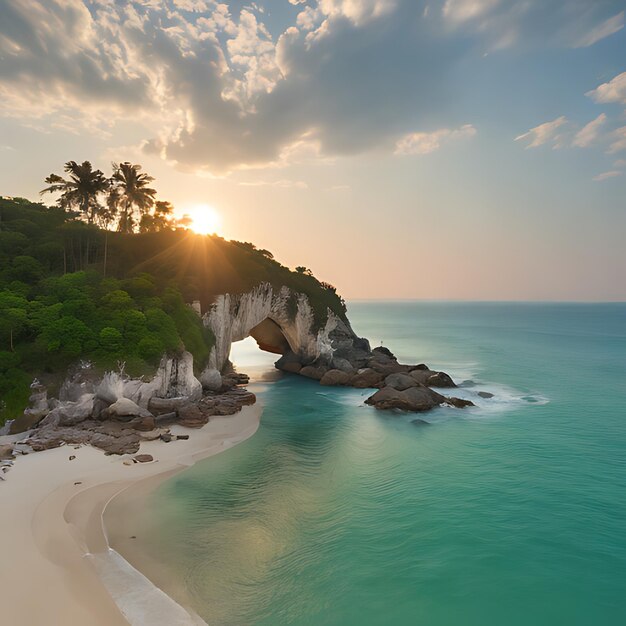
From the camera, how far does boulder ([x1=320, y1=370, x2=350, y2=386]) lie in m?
39.1

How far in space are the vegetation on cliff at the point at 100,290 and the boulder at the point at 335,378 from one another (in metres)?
8.40

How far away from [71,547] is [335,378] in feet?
97.6

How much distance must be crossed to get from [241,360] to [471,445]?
128 ft

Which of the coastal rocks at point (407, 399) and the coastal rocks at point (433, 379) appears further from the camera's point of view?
the coastal rocks at point (433, 379)

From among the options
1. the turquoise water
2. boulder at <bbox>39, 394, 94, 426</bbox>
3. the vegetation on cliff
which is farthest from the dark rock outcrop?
boulder at <bbox>39, 394, 94, 426</bbox>

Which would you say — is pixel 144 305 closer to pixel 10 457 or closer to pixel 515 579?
pixel 10 457

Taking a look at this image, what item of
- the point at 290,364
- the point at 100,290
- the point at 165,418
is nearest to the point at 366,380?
the point at 290,364

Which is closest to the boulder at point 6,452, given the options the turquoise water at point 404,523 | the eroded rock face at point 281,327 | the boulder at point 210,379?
the turquoise water at point 404,523

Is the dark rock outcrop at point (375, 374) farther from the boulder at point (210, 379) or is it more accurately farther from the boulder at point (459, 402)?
the boulder at point (210, 379)

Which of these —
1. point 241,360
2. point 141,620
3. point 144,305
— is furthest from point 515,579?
point 241,360

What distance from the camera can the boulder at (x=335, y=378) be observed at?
128ft

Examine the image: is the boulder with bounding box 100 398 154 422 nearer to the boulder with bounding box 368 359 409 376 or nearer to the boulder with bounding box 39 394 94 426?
the boulder with bounding box 39 394 94 426

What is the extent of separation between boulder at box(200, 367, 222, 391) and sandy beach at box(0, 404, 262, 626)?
1185 centimetres

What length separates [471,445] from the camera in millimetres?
22641
